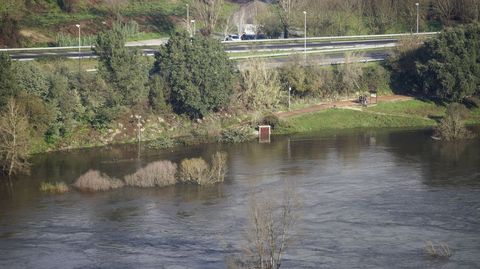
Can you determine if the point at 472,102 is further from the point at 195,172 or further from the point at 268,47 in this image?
the point at 195,172

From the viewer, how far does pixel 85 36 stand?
8981cm

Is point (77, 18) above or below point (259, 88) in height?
above

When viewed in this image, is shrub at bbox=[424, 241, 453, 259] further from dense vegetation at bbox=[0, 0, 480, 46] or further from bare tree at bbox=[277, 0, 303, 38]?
bare tree at bbox=[277, 0, 303, 38]

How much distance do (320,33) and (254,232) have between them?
2529 inches

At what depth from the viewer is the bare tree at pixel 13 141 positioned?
5547cm

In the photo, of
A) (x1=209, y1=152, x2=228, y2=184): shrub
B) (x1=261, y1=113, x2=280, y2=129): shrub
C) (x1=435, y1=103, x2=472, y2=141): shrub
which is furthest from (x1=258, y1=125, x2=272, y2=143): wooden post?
(x1=435, y1=103, x2=472, y2=141): shrub

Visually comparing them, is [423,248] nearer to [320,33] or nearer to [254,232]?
[254,232]

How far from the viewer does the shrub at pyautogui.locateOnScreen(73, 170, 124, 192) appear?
170 ft

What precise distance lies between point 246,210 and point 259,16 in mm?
55762

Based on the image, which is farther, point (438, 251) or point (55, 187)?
point (55, 187)

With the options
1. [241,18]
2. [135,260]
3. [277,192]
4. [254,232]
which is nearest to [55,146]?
[277,192]

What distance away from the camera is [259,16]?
98.7 m

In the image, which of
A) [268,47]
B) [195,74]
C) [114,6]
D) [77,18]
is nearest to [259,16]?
[268,47]

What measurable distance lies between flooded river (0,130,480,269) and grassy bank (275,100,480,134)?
6.83 m
